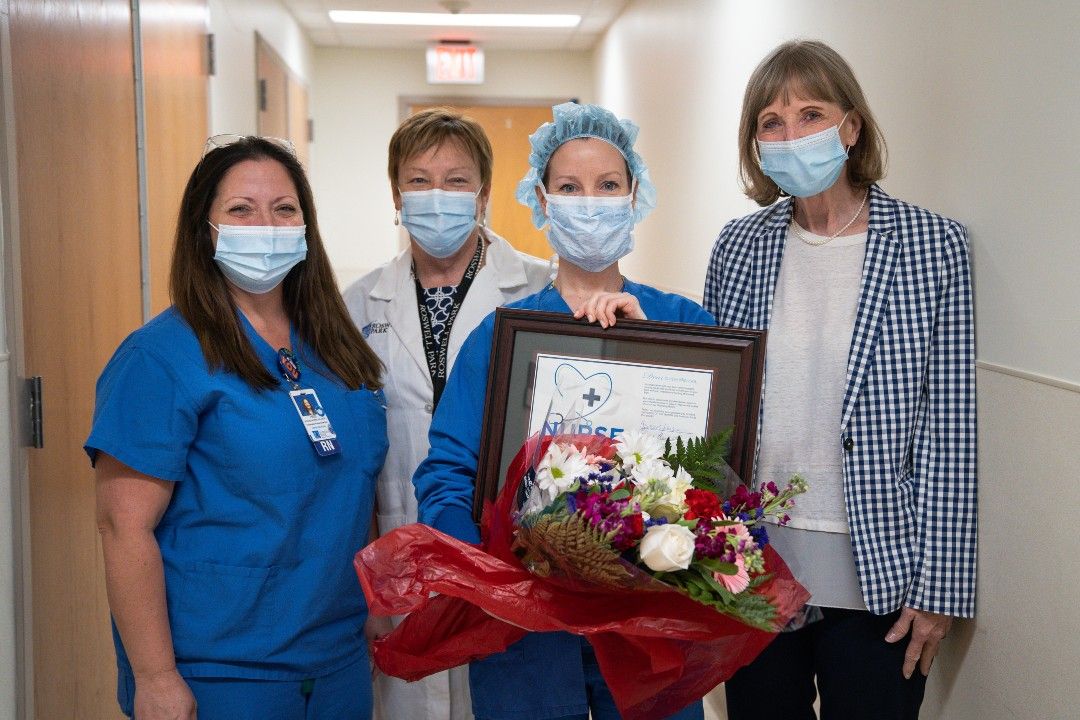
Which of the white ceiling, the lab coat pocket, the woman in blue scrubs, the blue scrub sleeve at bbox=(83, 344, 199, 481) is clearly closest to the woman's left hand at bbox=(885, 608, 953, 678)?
the woman in blue scrubs

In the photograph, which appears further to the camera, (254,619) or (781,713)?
(781,713)

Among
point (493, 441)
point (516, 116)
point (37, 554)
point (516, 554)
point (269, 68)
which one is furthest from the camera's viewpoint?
point (516, 116)

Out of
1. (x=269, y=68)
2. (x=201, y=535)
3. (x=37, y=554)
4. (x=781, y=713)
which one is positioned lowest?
(x=781, y=713)

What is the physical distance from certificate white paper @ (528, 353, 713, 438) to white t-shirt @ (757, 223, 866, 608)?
13.0 inches

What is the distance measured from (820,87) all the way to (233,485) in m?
1.15

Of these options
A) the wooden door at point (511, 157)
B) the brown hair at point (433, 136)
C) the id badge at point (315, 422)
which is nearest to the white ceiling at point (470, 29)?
the wooden door at point (511, 157)

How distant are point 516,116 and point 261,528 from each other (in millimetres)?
6867

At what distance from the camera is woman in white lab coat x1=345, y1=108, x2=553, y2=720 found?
2074 mm

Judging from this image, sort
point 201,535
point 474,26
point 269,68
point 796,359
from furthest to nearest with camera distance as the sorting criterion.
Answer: point 474,26
point 269,68
point 796,359
point 201,535

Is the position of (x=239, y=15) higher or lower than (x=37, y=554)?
higher

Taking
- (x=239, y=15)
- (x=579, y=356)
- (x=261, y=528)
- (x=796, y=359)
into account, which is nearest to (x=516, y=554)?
(x=579, y=356)

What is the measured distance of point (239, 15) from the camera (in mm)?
4508

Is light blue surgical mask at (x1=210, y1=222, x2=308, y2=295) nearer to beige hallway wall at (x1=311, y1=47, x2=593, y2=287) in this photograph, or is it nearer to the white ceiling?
the white ceiling

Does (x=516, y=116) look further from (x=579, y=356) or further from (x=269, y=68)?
(x=579, y=356)
